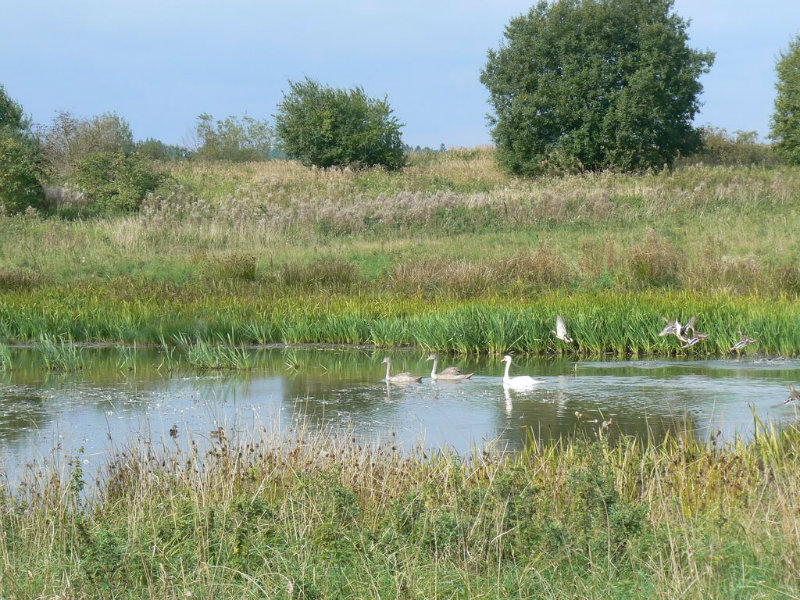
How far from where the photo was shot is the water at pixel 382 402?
9000 millimetres

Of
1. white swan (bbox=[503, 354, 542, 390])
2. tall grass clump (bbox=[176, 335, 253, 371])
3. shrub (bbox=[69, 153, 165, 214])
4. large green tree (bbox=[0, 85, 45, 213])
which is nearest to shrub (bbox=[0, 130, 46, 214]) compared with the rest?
large green tree (bbox=[0, 85, 45, 213])

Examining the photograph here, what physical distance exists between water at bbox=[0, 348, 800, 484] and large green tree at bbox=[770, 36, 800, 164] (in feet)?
112

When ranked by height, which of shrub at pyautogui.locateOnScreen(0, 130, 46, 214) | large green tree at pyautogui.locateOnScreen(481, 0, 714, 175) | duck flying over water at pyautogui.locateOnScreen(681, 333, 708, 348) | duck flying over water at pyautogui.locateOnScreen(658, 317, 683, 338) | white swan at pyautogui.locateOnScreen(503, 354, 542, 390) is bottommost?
white swan at pyautogui.locateOnScreen(503, 354, 542, 390)

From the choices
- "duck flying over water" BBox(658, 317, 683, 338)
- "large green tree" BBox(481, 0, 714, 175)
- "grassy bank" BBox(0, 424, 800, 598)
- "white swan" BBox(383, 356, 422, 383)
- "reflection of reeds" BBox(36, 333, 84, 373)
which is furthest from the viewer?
"large green tree" BBox(481, 0, 714, 175)

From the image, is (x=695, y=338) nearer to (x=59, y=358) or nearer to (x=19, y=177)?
(x=59, y=358)

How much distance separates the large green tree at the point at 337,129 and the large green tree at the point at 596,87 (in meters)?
4.86

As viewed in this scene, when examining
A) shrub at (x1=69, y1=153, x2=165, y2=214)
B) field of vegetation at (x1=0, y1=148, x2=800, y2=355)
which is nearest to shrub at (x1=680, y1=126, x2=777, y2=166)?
field of vegetation at (x1=0, y1=148, x2=800, y2=355)

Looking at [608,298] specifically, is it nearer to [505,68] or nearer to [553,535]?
[553,535]

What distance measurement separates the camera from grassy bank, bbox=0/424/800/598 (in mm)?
4660

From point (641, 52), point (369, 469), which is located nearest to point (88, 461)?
point (369, 469)

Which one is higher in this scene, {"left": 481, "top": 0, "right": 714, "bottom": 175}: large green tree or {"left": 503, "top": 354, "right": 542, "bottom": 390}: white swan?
{"left": 481, "top": 0, "right": 714, "bottom": 175}: large green tree

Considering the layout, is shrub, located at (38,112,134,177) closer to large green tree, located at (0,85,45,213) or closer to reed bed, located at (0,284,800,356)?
large green tree, located at (0,85,45,213)

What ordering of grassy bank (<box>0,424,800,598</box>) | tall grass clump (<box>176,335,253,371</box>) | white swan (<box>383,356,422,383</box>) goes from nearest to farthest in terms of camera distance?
grassy bank (<box>0,424,800,598</box>)
white swan (<box>383,356,422,383</box>)
tall grass clump (<box>176,335,253,371</box>)

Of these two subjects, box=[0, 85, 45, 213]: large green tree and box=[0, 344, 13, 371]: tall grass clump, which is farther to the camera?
box=[0, 85, 45, 213]: large green tree
